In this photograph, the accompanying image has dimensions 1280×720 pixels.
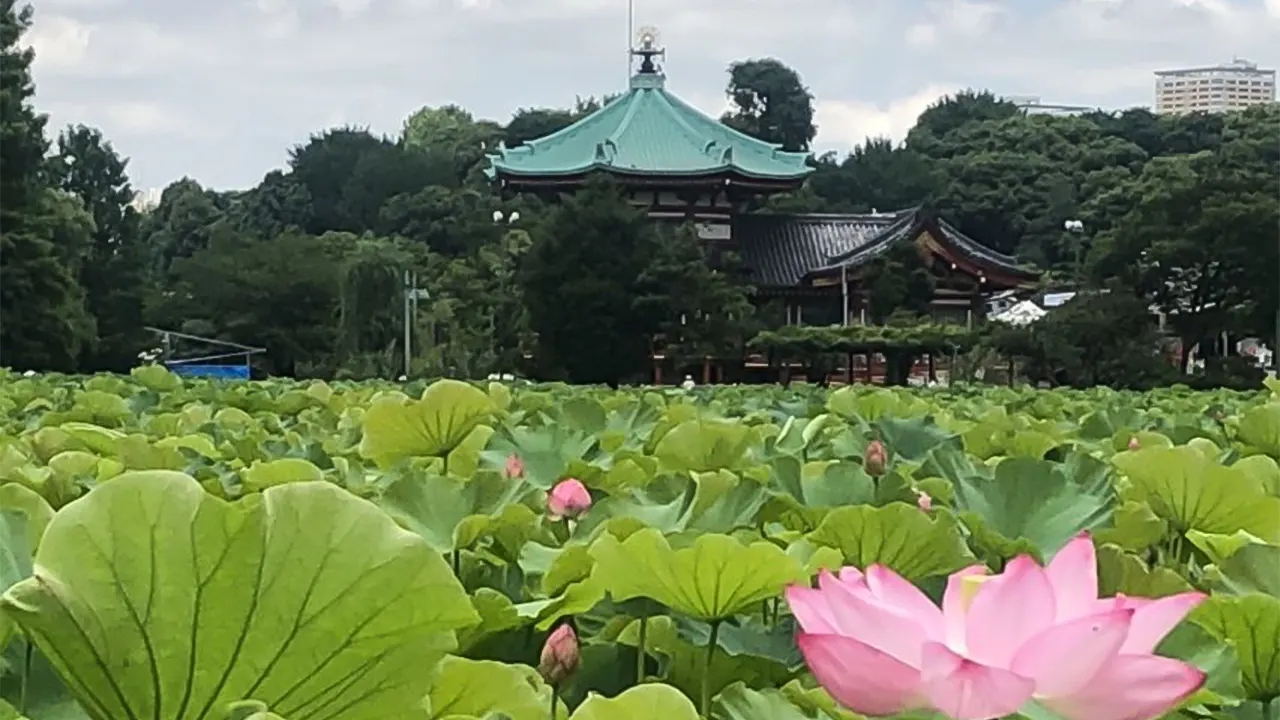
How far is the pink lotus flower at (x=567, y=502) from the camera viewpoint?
0.77 m

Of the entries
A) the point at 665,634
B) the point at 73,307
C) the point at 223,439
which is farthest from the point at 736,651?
the point at 73,307

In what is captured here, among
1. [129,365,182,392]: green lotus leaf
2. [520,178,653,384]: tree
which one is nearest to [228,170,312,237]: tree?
[520,178,653,384]: tree

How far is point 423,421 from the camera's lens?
1122 mm

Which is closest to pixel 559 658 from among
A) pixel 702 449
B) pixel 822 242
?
pixel 702 449

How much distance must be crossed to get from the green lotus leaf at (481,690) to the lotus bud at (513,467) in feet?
1.34

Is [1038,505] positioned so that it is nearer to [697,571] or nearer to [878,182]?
A: [697,571]

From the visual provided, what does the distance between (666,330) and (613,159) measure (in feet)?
14.9

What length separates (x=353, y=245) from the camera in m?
24.0

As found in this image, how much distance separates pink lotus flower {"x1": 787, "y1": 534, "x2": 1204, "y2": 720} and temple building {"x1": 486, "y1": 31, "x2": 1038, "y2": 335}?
18.1 metres

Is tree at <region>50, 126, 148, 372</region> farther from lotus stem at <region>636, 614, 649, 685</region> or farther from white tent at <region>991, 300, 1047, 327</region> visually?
lotus stem at <region>636, 614, 649, 685</region>

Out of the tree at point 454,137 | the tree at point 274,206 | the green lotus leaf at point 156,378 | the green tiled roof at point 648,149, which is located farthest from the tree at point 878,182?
Result: the green lotus leaf at point 156,378

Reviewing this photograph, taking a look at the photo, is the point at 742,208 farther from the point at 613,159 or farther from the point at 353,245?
the point at 353,245

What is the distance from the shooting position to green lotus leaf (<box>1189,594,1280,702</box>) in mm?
474

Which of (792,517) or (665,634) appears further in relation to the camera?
(792,517)
